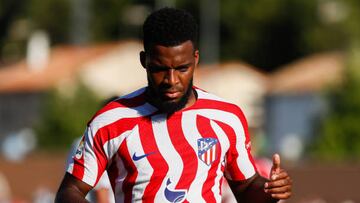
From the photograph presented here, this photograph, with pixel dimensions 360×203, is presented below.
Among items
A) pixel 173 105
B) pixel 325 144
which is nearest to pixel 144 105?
pixel 173 105

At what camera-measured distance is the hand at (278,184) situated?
7.31 metres

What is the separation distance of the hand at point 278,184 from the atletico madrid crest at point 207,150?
0.34 m

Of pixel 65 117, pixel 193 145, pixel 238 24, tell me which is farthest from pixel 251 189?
pixel 238 24

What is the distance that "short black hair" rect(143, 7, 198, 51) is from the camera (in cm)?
723

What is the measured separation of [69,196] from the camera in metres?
7.30

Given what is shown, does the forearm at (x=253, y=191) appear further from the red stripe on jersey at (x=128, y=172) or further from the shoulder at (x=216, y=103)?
the red stripe on jersey at (x=128, y=172)

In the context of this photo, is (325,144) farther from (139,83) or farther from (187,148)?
(187,148)

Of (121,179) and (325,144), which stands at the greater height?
(121,179)

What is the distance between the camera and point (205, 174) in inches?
292

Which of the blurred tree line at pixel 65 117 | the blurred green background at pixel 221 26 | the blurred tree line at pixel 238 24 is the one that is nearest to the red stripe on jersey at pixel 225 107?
the blurred tree line at pixel 65 117

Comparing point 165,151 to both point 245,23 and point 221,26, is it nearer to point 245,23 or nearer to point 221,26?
point 245,23

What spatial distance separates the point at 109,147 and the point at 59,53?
6663 cm

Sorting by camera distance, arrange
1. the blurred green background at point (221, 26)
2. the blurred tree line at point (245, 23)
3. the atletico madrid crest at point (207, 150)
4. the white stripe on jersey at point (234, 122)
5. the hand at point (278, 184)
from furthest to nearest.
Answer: the blurred tree line at point (245, 23) → the blurred green background at point (221, 26) → the white stripe on jersey at point (234, 122) → the atletico madrid crest at point (207, 150) → the hand at point (278, 184)

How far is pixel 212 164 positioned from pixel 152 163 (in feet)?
1.11
